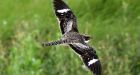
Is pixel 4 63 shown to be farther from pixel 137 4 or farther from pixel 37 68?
pixel 137 4

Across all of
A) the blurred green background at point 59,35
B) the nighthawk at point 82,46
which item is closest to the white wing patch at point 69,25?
the nighthawk at point 82,46

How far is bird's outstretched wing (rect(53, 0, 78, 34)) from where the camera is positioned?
2818 millimetres

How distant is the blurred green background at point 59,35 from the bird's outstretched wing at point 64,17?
2.30m

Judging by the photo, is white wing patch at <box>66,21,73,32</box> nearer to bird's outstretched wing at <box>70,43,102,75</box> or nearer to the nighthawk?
the nighthawk

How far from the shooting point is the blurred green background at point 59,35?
20.8 feet

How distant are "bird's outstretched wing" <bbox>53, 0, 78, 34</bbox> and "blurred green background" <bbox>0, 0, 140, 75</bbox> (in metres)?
2.30

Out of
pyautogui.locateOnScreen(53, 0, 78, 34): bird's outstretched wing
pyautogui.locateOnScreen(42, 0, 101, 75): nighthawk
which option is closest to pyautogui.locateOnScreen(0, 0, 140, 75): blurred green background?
pyautogui.locateOnScreen(53, 0, 78, 34): bird's outstretched wing

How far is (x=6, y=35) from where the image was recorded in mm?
7809

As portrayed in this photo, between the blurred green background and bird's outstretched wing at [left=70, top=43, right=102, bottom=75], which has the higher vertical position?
bird's outstretched wing at [left=70, top=43, right=102, bottom=75]

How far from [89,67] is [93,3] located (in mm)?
5614

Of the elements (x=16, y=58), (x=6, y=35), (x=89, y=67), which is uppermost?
(x=89, y=67)

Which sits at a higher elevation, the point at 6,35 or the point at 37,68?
the point at 37,68

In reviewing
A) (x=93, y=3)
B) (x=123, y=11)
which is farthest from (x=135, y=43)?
(x=93, y=3)

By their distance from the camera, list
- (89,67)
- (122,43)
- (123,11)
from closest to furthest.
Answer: (89,67), (122,43), (123,11)
